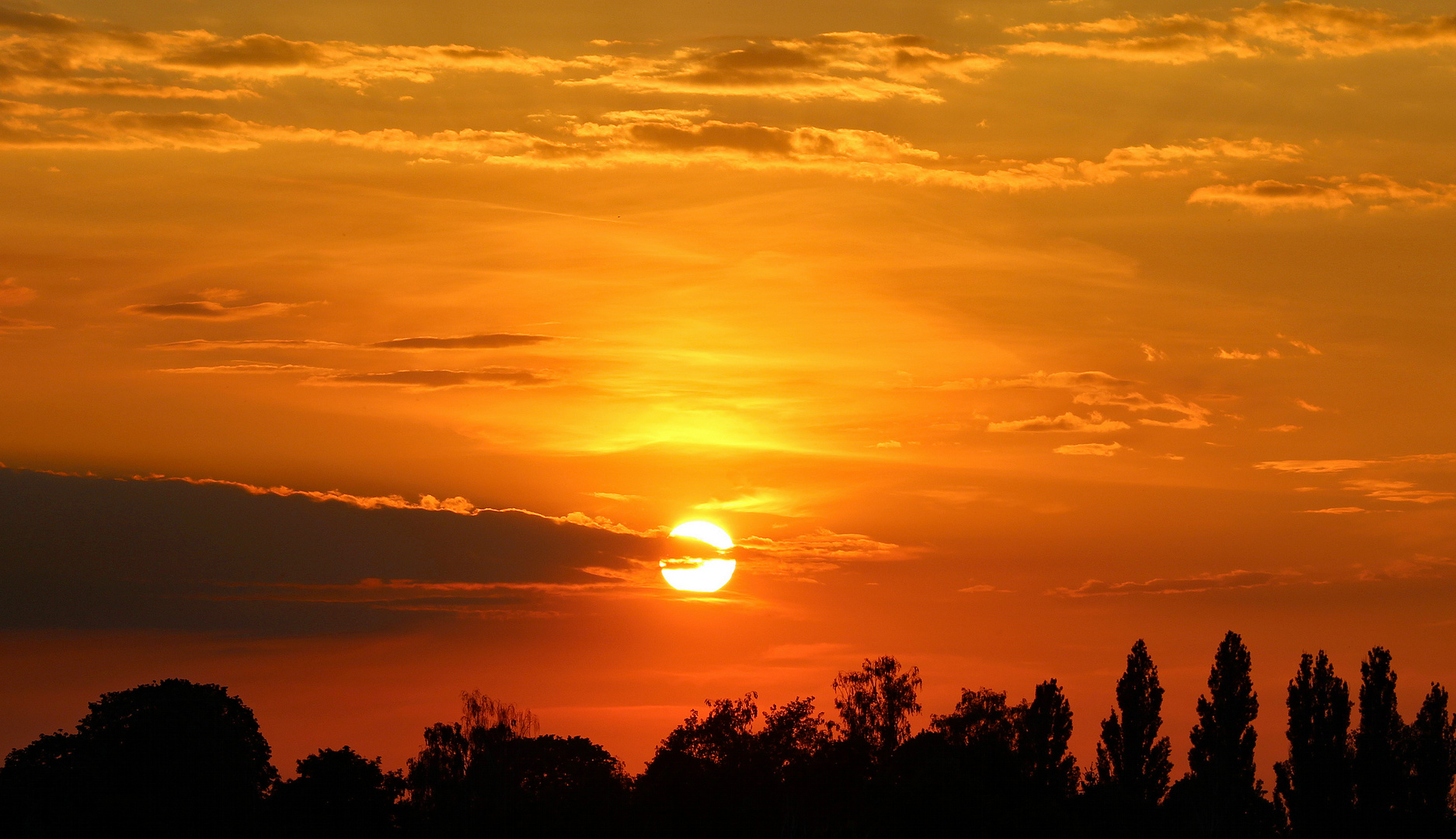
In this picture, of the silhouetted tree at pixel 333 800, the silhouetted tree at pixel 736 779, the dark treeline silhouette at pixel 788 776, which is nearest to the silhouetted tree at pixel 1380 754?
the dark treeline silhouette at pixel 788 776

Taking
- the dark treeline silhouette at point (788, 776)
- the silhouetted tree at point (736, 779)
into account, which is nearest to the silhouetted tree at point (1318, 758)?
the dark treeline silhouette at point (788, 776)

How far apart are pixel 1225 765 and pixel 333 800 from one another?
6280 cm

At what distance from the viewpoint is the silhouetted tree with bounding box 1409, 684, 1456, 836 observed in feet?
312

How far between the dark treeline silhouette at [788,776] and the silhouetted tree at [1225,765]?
5.0 inches

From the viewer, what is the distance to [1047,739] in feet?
363

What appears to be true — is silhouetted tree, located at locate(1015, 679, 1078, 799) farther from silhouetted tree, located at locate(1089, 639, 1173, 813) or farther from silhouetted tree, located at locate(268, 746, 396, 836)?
silhouetted tree, located at locate(268, 746, 396, 836)

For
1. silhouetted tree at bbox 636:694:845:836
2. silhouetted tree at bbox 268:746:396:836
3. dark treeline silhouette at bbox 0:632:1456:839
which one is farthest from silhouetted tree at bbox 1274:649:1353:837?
silhouetted tree at bbox 268:746:396:836

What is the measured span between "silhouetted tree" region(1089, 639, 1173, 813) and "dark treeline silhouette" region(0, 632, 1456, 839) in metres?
0.13

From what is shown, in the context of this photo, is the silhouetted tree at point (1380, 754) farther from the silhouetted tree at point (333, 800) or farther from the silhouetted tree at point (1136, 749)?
the silhouetted tree at point (333, 800)

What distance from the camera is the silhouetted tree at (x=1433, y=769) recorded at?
95.0m

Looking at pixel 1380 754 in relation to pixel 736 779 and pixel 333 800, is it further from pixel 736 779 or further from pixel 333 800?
pixel 333 800

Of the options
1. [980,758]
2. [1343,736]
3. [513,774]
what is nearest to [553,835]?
[513,774]

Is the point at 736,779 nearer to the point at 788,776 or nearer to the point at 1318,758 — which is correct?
the point at 788,776

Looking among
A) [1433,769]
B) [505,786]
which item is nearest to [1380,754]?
[1433,769]
